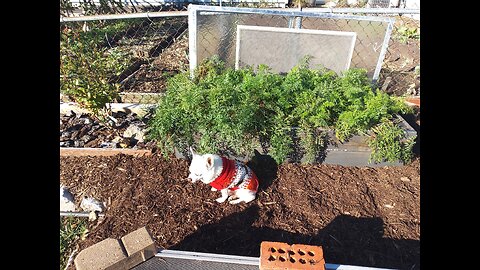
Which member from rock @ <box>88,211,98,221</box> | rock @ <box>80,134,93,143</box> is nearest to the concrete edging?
rock @ <box>80,134,93,143</box>

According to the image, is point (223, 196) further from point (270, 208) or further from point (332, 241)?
point (332, 241)

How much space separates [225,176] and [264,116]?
3.06 ft

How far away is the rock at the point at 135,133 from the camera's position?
383 cm

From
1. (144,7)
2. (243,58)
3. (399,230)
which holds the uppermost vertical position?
(144,7)

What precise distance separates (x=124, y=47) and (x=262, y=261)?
5434 millimetres

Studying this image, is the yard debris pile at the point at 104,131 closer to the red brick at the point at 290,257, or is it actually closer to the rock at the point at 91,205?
the rock at the point at 91,205

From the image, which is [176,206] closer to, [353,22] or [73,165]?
[73,165]

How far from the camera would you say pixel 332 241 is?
9.04ft

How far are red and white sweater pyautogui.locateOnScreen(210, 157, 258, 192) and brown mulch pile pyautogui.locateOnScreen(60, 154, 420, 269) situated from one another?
0.86 feet

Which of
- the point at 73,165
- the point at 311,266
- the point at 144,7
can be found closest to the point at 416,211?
the point at 311,266

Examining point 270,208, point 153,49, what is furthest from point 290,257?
point 153,49

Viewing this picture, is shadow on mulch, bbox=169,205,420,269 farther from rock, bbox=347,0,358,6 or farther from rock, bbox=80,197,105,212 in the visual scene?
rock, bbox=347,0,358,6

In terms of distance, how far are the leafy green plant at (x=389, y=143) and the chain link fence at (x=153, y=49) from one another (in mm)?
1374

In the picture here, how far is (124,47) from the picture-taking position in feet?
19.7
